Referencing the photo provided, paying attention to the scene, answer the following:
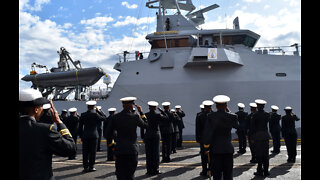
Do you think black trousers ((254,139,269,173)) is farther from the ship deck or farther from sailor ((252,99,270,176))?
the ship deck

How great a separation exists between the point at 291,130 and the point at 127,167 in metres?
5.08

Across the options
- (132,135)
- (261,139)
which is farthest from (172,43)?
(132,135)

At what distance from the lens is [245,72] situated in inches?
A: 396

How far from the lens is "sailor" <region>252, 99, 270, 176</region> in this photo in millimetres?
4723

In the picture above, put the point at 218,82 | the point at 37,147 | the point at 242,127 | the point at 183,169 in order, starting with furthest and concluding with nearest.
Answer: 1. the point at 218,82
2. the point at 242,127
3. the point at 183,169
4. the point at 37,147

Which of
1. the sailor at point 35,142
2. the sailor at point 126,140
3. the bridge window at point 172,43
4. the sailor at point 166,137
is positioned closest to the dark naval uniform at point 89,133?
the sailor at point 166,137

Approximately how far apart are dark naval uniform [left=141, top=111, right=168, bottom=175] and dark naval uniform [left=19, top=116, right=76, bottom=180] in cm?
321

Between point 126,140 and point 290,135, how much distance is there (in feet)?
16.4

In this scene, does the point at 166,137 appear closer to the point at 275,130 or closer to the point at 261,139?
the point at 261,139

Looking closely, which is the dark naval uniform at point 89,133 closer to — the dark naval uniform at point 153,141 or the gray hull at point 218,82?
the dark naval uniform at point 153,141

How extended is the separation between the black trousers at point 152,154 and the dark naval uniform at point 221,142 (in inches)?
73.9

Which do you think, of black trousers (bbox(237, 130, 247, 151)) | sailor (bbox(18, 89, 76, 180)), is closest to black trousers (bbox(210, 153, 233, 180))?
sailor (bbox(18, 89, 76, 180))

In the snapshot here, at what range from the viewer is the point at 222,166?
346 cm
